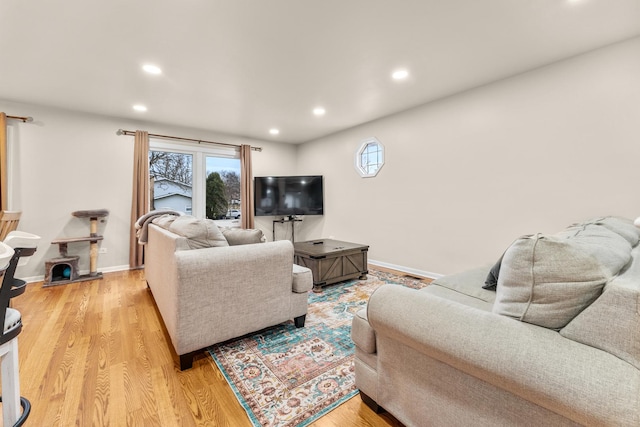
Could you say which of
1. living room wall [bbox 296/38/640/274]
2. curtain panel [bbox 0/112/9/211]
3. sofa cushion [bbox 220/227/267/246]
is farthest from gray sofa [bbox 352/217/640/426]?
curtain panel [bbox 0/112/9/211]

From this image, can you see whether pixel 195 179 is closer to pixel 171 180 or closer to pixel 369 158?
pixel 171 180

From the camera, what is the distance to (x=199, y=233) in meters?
1.80

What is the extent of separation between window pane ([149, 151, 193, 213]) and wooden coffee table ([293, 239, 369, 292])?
2544 mm

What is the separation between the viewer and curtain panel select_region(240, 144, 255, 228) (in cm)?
521

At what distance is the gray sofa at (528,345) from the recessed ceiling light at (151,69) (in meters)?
3.01

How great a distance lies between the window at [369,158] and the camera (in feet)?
14.2

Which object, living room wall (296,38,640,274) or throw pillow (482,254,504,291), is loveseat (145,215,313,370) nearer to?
throw pillow (482,254,504,291)

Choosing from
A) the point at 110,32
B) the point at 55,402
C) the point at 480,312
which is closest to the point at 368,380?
the point at 480,312

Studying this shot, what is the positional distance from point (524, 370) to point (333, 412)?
936 millimetres

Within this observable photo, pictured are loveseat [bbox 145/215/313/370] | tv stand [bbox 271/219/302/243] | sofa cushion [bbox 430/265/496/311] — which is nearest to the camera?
sofa cushion [bbox 430/265/496/311]

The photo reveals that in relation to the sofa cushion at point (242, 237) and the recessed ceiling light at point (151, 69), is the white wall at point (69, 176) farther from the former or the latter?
the sofa cushion at point (242, 237)

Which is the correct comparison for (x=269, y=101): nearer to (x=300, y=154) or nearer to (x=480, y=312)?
(x=300, y=154)

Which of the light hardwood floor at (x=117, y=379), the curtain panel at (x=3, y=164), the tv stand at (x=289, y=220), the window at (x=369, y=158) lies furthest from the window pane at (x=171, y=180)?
the window at (x=369, y=158)

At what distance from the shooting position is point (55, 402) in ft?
4.49
